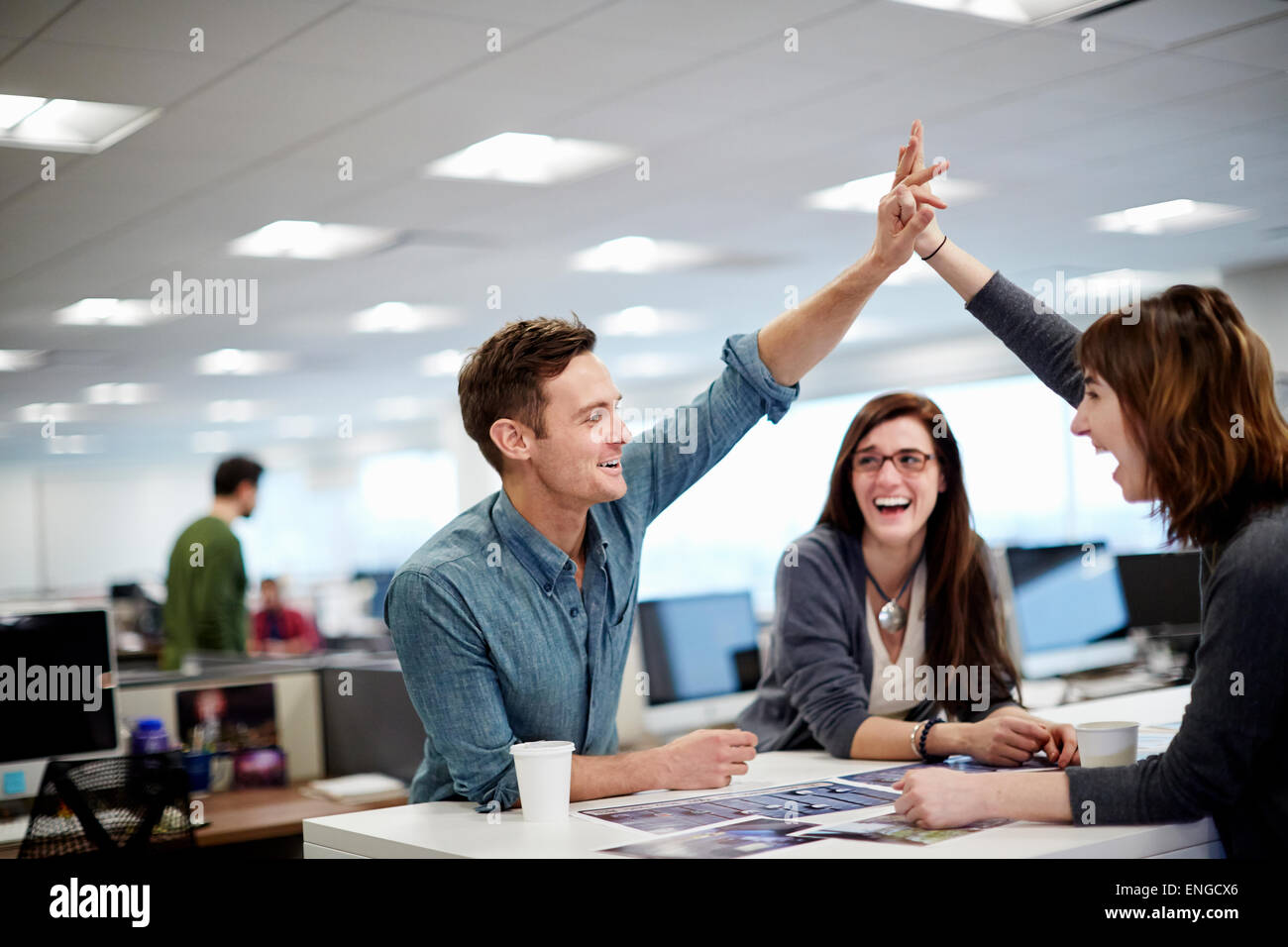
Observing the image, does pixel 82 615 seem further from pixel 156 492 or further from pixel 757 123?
pixel 156 492

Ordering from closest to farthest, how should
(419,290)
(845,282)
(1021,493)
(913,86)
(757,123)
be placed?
1. (845,282)
2. (913,86)
3. (757,123)
4. (419,290)
5. (1021,493)

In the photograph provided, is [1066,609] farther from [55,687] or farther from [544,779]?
[544,779]

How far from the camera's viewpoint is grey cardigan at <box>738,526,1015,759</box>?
2.01 metres

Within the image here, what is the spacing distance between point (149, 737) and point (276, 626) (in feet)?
13.3

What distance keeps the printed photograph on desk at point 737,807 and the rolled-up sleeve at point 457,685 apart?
0.14 metres

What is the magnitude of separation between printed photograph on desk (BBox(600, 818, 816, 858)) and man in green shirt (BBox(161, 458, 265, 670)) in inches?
152

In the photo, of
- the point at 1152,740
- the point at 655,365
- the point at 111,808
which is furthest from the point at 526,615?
the point at 655,365

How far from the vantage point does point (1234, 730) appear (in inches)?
52.6

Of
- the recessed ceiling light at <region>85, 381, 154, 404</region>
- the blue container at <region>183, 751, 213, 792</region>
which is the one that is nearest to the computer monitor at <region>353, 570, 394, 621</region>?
the recessed ceiling light at <region>85, 381, 154, 404</region>

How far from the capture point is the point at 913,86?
410cm

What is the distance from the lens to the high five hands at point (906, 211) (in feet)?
6.11

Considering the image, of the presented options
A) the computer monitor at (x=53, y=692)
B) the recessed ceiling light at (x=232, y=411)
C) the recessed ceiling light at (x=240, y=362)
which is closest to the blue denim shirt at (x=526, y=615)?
the computer monitor at (x=53, y=692)
